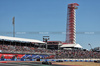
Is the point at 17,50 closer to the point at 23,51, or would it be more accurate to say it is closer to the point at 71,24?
the point at 23,51

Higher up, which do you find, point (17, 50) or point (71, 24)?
point (71, 24)

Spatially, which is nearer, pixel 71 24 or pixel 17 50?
pixel 17 50

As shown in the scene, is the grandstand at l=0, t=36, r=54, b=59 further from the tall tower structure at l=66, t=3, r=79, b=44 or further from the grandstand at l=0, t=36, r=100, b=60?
the tall tower structure at l=66, t=3, r=79, b=44

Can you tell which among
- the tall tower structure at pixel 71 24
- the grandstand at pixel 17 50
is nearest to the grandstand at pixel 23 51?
the grandstand at pixel 17 50

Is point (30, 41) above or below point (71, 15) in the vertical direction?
below

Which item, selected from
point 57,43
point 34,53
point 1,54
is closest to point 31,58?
point 34,53

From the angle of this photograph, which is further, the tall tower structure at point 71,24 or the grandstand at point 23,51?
the tall tower structure at point 71,24

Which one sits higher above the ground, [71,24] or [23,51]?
[71,24]

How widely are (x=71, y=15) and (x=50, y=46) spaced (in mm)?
61535

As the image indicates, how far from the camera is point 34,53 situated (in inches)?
3310

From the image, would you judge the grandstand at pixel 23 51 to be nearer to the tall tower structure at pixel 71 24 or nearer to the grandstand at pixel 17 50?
the grandstand at pixel 17 50

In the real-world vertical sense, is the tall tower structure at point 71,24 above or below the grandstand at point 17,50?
above

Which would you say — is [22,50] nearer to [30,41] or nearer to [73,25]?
[30,41]

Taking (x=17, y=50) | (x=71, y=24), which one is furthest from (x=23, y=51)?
(x=71, y=24)
